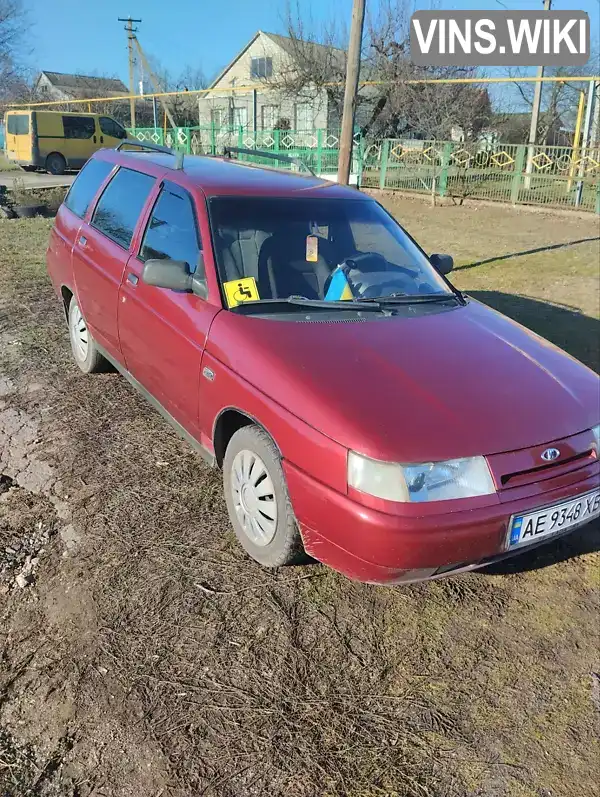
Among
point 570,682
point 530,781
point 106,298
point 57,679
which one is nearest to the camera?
point 530,781

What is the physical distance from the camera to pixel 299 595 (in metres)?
2.92

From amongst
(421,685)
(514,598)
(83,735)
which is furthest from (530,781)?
(83,735)

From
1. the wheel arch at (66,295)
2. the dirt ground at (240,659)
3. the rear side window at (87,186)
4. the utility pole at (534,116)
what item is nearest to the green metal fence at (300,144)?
the utility pole at (534,116)

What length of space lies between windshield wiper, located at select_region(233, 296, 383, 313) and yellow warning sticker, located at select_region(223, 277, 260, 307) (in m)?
0.03

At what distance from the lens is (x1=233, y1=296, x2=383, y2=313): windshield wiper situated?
128 inches

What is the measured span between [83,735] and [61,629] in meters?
0.55

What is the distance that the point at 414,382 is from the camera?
2.75 m

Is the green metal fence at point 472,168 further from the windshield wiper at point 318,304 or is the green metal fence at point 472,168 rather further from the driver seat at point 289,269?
the windshield wiper at point 318,304

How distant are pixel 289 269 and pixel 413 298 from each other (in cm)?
71

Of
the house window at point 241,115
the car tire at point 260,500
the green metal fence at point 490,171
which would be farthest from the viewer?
the house window at point 241,115

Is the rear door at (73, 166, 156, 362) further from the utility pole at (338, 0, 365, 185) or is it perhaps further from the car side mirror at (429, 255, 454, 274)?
the utility pole at (338, 0, 365, 185)

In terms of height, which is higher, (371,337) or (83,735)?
(371,337)

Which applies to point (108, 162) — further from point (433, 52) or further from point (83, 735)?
point (433, 52)

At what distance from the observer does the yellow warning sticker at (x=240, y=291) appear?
326cm
